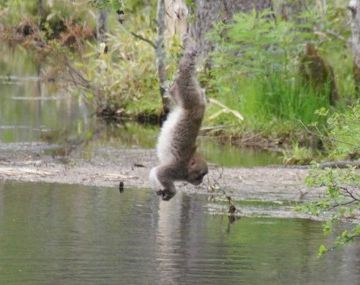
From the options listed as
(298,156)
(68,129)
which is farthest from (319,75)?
(68,129)

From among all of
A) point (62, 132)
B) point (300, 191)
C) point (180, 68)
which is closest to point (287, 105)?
point (62, 132)

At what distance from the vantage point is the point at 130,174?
49.4 ft

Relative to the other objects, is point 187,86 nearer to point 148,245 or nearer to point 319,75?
point 148,245

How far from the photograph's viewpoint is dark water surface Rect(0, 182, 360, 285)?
9.04 meters

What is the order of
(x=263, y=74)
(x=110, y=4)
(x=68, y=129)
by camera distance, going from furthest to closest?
(x=68, y=129)
(x=263, y=74)
(x=110, y=4)

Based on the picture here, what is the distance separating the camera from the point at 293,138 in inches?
774

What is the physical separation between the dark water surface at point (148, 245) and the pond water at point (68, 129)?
4665 millimetres

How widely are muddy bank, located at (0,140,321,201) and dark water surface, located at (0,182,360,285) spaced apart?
2.96ft

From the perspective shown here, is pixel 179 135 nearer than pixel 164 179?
Yes

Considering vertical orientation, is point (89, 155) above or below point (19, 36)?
below

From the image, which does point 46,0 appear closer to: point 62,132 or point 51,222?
point 62,132

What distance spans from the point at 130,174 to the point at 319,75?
260 inches

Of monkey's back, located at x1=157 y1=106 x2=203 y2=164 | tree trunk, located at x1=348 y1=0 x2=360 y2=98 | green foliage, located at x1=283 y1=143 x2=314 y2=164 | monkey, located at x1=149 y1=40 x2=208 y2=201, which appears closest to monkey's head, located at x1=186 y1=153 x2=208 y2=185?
monkey, located at x1=149 y1=40 x2=208 y2=201

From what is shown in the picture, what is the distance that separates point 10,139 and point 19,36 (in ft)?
30.0
